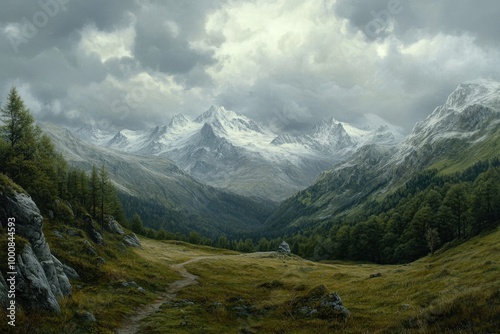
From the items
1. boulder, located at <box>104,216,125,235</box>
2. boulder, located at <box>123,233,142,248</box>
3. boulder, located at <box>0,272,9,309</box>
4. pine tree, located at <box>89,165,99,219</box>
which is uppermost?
pine tree, located at <box>89,165,99,219</box>

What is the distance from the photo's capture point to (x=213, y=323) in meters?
28.8

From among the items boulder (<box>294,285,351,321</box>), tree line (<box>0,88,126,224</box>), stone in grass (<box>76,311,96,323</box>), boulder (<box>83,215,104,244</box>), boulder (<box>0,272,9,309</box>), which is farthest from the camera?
boulder (<box>83,215,104,244</box>)

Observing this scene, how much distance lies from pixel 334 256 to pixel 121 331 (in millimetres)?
132490

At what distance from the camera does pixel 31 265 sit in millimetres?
24094

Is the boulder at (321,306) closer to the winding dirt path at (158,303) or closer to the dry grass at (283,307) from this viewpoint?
the dry grass at (283,307)

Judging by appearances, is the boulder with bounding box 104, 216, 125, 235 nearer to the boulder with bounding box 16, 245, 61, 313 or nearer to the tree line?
the tree line

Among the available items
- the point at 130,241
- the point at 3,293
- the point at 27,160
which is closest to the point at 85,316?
the point at 3,293

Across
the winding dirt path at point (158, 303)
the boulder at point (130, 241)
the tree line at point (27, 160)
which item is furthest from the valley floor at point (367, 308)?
the boulder at point (130, 241)

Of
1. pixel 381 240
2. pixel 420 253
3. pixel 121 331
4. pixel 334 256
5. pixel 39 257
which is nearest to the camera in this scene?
pixel 121 331

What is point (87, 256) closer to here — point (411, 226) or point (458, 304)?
point (458, 304)

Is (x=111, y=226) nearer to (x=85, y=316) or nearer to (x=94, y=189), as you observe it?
(x=94, y=189)

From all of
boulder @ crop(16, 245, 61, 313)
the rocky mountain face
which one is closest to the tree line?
the rocky mountain face

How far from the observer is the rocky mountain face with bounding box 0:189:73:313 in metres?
22.5

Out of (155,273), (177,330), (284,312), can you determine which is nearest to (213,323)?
(177,330)
